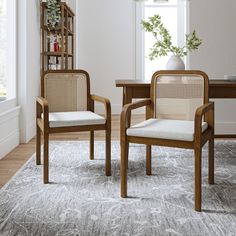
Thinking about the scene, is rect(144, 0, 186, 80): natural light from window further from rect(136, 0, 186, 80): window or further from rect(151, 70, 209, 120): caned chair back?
rect(151, 70, 209, 120): caned chair back

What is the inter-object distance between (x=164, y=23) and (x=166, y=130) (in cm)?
522

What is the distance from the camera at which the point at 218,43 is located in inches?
187

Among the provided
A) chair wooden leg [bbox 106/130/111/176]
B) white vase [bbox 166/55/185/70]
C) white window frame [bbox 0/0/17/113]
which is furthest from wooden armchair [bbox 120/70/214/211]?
white window frame [bbox 0/0/17/113]

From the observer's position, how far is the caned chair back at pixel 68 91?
Result: 11.2 feet

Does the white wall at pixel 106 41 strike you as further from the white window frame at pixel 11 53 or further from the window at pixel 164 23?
the white window frame at pixel 11 53

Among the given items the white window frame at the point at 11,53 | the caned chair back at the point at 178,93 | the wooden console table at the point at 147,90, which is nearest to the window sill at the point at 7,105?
the white window frame at the point at 11,53

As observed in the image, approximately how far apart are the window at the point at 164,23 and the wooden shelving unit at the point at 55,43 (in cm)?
164

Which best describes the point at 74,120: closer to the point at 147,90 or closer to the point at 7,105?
the point at 147,90

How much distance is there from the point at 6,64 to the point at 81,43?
319 cm

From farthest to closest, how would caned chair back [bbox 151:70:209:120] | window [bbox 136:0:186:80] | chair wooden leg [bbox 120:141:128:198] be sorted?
window [bbox 136:0:186:80] < caned chair back [bbox 151:70:209:120] < chair wooden leg [bbox 120:141:128:198]

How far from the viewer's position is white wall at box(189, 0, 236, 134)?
4.72m

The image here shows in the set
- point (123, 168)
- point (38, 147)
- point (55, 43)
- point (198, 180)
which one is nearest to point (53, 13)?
point (55, 43)

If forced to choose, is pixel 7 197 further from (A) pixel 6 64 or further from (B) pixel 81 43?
(B) pixel 81 43

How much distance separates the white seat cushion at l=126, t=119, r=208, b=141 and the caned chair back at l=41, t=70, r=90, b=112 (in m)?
0.94
